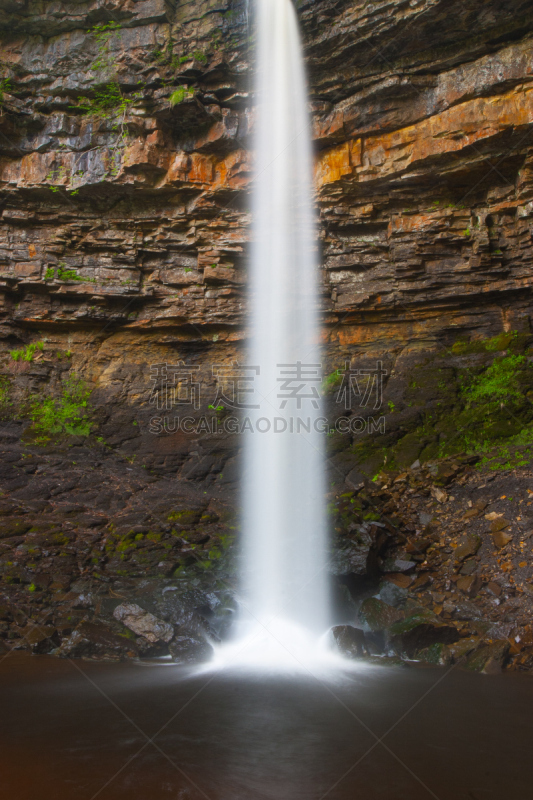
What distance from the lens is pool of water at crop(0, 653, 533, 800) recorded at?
3600 millimetres

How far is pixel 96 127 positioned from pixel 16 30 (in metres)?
3.28

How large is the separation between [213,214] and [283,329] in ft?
11.6

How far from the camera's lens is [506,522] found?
28.8ft

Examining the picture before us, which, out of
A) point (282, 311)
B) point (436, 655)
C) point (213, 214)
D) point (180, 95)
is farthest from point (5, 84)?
point (436, 655)

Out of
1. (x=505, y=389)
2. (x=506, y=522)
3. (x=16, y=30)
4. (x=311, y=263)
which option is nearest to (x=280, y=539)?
(x=506, y=522)

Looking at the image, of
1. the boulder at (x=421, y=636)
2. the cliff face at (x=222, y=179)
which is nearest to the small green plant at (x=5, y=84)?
the cliff face at (x=222, y=179)

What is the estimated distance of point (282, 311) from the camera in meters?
14.0

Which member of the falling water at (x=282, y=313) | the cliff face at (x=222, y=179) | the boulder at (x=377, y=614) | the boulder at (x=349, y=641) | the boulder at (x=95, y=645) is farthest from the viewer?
the cliff face at (x=222, y=179)

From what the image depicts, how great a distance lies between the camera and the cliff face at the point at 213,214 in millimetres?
11406

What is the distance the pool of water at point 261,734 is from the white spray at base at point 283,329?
3.30 meters

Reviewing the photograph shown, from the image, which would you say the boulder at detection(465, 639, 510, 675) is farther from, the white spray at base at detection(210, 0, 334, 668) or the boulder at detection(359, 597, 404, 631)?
the white spray at base at detection(210, 0, 334, 668)

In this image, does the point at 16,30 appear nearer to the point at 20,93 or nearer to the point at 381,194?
the point at 20,93

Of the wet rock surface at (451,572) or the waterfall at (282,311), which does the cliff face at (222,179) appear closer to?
the waterfall at (282,311)

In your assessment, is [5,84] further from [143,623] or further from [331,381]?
[143,623]
